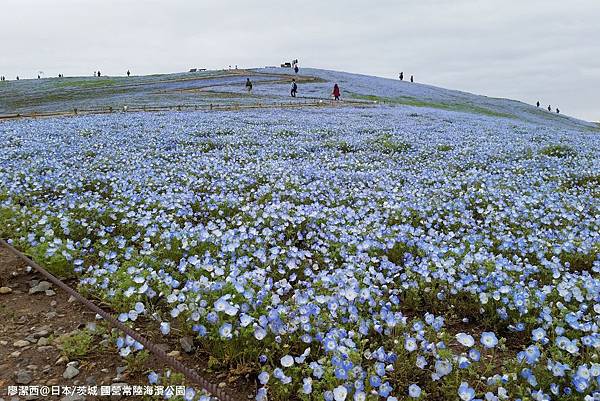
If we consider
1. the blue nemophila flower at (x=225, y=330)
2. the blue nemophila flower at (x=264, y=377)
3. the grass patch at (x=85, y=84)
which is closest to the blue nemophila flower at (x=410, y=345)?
the blue nemophila flower at (x=264, y=377)

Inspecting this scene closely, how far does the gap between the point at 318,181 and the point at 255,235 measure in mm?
3145

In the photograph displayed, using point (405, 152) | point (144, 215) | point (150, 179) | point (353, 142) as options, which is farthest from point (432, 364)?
point (353, 142)

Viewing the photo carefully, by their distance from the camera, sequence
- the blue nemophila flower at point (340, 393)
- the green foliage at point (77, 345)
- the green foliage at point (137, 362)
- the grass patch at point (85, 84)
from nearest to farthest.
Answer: the blue nemophila flower at point (340, 393)
the green foliage at point (137, 362)
the green foliage at point (77, 345)
the grass patch at point (85, 84)

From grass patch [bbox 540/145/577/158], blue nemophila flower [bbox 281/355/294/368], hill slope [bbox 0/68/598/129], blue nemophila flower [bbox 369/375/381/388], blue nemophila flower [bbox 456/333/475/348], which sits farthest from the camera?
hill slope [bbox 0/68/598/129]

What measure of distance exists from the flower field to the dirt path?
0.65 ft

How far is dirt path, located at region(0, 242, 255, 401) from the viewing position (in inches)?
132

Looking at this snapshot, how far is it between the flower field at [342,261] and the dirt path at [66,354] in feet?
0.65

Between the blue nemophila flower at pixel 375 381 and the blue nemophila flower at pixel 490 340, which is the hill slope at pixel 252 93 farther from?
the blue nemophila flower at pixel 375 381

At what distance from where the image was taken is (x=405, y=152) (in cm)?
1338

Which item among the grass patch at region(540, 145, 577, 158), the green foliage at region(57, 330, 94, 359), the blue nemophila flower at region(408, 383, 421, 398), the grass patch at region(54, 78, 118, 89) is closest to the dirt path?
the green foliage at region(57, 330, 94, 359)

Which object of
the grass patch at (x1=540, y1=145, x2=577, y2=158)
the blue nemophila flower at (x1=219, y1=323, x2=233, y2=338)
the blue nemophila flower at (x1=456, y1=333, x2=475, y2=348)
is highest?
the grass patch at (x1=540, y1=145, x2=577, y2=158)

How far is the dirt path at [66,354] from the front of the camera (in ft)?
11.0

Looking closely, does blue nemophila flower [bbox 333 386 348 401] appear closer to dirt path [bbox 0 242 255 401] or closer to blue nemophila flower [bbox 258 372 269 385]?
blue nemophila flower [bbox 258 372 269 385]

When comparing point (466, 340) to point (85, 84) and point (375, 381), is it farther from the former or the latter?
point (85, 84)
